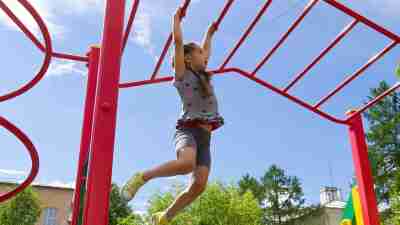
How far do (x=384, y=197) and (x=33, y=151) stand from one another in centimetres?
2152

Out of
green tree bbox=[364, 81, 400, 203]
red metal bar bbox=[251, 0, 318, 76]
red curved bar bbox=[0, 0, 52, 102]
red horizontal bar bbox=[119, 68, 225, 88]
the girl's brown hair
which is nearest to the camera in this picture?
red curved bar bbox=[0, 0, 52, 102]

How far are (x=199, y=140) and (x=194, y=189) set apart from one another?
0.27 metres

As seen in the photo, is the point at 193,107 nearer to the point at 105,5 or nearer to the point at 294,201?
the point at 105,5

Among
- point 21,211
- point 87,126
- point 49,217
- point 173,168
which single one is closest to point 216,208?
point 21,211

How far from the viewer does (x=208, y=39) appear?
287cm

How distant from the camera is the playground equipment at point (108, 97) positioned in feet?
6.12

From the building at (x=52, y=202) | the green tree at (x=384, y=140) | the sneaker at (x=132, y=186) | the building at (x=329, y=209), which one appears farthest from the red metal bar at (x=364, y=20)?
the building at (x=329, y=209)

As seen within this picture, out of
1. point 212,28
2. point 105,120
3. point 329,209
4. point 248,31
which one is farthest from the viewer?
point 329,209

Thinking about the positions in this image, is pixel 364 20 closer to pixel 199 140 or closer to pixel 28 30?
pixel 199 140

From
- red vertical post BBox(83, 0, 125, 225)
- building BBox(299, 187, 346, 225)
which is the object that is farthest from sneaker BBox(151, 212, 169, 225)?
building BBox(299, 187, 346, 225)

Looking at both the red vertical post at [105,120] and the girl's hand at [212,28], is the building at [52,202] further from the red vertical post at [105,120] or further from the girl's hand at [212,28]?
the red vertical post at [105,120]

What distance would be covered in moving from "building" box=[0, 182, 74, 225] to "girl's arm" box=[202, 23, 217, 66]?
23332mm

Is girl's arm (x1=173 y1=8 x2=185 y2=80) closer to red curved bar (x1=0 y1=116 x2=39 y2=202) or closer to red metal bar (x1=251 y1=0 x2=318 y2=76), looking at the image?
red curved bar (x1=0 y1=116 x2=39 y2=202)

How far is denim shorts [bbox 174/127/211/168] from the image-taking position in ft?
7.77
